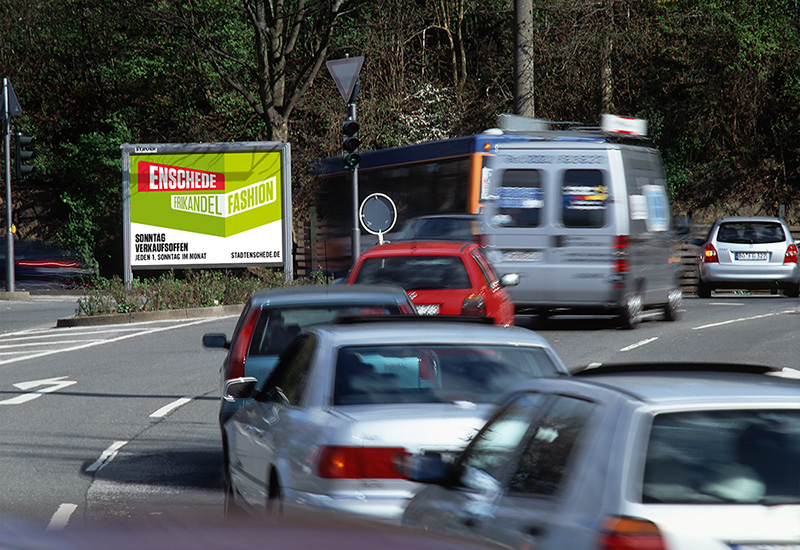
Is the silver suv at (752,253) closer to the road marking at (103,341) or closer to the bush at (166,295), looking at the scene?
the bush at (166,295)

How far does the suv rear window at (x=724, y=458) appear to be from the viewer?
3504 mm

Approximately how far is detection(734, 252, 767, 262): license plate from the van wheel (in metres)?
5.72

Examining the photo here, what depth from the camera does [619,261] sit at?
1748cm

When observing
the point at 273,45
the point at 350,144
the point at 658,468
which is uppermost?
the point at 273,45

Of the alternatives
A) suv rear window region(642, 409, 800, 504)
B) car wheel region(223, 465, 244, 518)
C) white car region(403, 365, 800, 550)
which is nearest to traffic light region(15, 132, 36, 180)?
car wheel region(223, 465, 244, 518)

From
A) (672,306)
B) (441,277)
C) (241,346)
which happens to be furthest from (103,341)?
(241,346)

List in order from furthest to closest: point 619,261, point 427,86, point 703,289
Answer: point 427,86 → point 703,289 → point 619,261

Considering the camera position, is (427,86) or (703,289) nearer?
(703,289)

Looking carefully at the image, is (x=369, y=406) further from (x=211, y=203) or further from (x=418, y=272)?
(x=211, y=203)

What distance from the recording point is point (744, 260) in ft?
76.6

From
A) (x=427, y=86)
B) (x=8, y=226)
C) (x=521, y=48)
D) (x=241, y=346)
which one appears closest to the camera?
(x=241, y=346)

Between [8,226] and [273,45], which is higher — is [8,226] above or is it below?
below

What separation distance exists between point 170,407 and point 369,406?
6.86 meters

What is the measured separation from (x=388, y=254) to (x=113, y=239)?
101 ft
